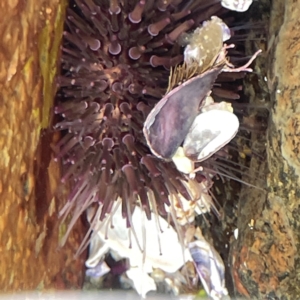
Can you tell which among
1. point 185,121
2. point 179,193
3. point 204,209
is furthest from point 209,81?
point 204,209

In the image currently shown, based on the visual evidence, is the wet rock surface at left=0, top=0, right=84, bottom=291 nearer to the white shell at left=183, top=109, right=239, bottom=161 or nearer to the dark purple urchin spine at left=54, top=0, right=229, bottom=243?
the dark purple urchin spine at left=54, top=0, right=229, bottom=243

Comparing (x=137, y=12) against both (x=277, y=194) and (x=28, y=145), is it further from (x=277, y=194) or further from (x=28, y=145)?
(x=277, y=194)

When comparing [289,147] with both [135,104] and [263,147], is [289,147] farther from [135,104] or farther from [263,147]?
[135,104]

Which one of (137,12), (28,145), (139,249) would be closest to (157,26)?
(137,12)

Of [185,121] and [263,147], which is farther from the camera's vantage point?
[263,147]

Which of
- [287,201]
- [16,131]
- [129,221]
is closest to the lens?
[16,131]

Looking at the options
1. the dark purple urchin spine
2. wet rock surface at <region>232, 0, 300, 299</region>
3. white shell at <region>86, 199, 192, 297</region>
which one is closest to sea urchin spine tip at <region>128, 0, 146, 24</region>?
the dark purple urchin spine

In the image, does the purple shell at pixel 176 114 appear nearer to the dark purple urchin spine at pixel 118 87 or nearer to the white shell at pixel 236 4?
the dark purple urchin spine at pixel 118 87

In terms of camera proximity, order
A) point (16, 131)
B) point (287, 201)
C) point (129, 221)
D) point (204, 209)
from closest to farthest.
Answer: point (16, 131)
point (287, 201)
point (129, 221)
point (204, 209)
